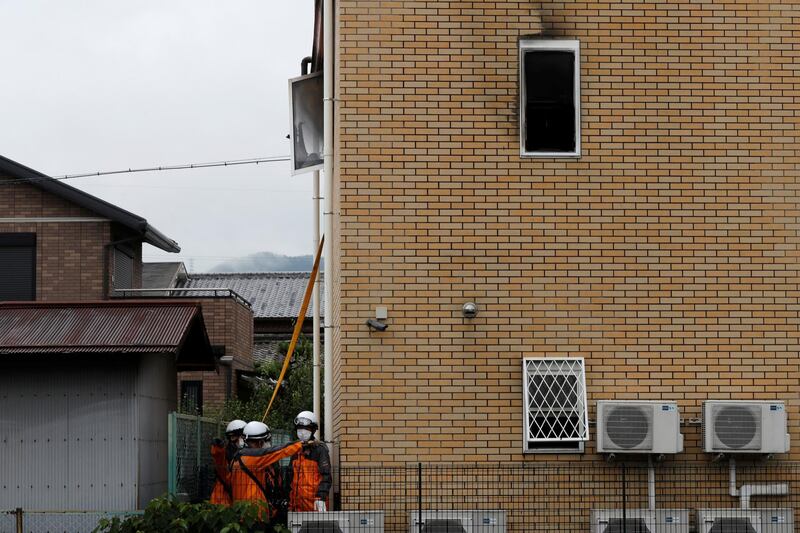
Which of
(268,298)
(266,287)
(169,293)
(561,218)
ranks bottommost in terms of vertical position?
(561,218)

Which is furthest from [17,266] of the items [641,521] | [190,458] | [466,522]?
[641,521]

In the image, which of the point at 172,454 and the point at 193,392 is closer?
the point at 172,454

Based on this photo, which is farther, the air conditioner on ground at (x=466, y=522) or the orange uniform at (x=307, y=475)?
the orange uniform at (x=307, y=475)

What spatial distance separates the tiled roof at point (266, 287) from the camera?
56.8 meters

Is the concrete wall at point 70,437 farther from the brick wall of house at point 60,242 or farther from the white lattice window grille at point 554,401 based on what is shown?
the brick wall of house at point 60,242

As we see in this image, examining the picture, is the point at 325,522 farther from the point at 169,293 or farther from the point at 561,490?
the point at 169,293

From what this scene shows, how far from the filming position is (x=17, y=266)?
35500 mm

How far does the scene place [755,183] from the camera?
15164 millimetres

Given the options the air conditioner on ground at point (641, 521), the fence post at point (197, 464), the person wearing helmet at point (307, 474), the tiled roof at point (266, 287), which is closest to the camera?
the air conditioner on ground at point (641, 521)

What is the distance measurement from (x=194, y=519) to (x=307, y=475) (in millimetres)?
1729

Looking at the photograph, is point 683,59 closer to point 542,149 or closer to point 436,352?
point 542,149

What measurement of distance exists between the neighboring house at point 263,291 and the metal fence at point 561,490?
31.3 meters

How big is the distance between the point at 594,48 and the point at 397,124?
2288 mm

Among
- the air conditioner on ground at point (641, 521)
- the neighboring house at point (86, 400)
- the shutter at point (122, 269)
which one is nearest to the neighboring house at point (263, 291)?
the shutter at point (122, 269)
